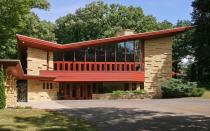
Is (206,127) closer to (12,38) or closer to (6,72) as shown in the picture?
(6,72)

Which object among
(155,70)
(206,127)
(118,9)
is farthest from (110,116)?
(118,9)

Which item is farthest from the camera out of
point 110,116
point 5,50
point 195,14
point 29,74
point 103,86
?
point 5,50

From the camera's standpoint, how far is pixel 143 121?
20.2m

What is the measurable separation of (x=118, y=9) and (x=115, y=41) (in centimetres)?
2957

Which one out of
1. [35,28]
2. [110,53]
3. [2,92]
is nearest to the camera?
[2,92]

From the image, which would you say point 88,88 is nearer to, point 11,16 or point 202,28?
point 11,16

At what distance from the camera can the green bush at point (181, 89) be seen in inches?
1596

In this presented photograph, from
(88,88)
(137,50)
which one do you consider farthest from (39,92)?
(137,50)

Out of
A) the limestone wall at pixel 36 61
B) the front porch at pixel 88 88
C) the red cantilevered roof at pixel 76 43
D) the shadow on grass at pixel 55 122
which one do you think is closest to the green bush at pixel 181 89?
the front porch at pixel 88 88

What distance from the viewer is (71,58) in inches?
1721

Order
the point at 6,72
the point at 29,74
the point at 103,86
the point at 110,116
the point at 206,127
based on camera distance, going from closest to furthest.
→ 1. the point at 206,127
2. the point at 110,116
3. the point at 6,72
4. the point at 29,74
5. the point at 103,86

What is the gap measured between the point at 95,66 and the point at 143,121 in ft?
78.3

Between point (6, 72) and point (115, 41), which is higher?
point (115, 41)

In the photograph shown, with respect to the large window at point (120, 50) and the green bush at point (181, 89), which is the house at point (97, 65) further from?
the green bush at point (181, 89)
